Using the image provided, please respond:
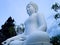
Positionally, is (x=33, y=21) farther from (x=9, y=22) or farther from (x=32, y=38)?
(x=9, y=22)

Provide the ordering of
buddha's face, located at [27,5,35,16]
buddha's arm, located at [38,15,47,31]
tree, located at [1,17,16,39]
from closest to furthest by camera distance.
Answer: buddha's arm, located at [38,15,47,31] < buddha's face, located at [27,5,35,16] < tree, located at [1,17,16,39]

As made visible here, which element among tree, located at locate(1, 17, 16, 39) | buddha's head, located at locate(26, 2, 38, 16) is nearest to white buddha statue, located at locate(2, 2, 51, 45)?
buddha's head, located at locate(26, 2, 38, 16)

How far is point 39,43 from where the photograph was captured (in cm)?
434

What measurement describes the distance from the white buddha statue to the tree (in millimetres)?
9814

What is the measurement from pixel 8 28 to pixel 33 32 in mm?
11988

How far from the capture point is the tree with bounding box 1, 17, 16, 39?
15.4 m

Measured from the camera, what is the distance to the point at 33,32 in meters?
4.48

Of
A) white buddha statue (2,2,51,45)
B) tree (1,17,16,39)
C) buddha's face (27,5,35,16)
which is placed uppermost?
buddha's face (27,5,35,16)

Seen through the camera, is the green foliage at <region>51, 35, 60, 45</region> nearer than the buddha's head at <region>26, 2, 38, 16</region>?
No

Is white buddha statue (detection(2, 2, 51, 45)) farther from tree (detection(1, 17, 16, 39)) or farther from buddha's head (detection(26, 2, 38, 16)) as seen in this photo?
tree (detection(1, 17, 16, 39))

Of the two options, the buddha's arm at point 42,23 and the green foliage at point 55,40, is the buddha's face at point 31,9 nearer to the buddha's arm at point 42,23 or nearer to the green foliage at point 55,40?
the buddha's arm at point 42,23

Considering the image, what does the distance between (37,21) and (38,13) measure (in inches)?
7.2

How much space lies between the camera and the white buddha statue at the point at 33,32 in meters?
4.36

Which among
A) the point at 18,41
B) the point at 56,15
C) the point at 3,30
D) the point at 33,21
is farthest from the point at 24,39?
the point at 3,30
